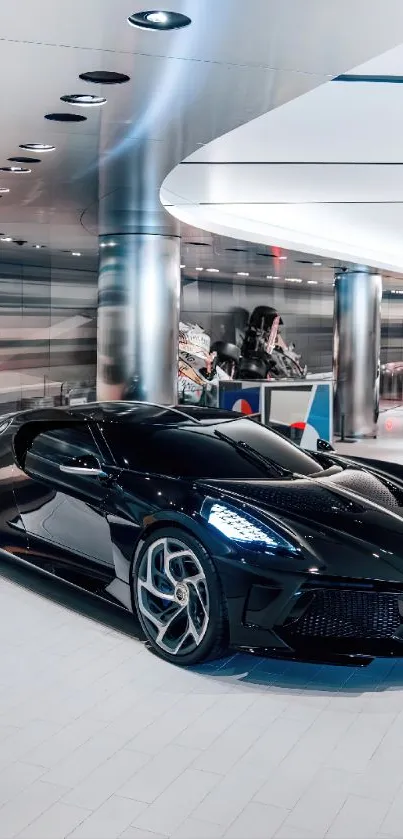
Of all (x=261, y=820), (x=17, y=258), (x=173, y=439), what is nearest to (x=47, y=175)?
(x=173, y=439)

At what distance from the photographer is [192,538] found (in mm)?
4305

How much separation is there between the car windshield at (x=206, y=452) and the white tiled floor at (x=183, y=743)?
0.84 m

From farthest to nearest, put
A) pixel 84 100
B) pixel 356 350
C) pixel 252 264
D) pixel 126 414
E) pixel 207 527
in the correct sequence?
pixel 356 350, pixel 252 264, pixel 126 414, pixel 84 100, pixel 207 527

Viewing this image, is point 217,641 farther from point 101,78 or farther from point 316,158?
point 316,158

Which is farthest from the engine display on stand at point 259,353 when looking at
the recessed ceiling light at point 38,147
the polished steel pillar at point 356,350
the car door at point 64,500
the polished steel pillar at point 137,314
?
the car door at point 64,500

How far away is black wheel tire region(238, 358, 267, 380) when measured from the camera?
68.5 ft

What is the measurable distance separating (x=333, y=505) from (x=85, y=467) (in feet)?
4.25

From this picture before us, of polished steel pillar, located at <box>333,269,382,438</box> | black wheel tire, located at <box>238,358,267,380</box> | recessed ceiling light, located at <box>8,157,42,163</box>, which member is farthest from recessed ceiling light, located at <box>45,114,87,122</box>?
black wheel tire, located at <box>238,358,267,380</box>

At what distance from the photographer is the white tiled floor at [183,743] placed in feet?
9.96

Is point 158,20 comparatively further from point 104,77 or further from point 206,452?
point 206,452

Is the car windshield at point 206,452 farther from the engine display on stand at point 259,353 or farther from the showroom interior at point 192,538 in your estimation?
the engine display on stand at point 259,353

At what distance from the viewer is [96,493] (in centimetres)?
486

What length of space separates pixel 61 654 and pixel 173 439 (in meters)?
1.34

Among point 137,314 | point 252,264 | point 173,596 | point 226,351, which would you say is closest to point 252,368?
point 226,351
